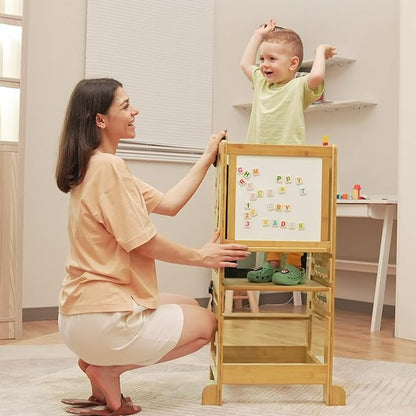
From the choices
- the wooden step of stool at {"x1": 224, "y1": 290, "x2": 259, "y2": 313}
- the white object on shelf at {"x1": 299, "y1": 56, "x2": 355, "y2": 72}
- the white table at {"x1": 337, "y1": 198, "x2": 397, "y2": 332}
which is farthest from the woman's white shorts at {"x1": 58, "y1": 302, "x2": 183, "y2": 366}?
the white object on shelf at {"x1": 299, "y1": 56, "x2": 355, "y2": 72}

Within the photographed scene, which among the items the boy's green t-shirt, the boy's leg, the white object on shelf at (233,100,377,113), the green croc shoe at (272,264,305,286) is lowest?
the green croc shoe at (272,264,305,286)

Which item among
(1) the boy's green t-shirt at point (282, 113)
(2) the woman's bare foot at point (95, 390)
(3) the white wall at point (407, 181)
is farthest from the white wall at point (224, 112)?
(2) the woman's bare foot at point (95, 390)

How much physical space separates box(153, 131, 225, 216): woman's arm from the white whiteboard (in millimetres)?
149

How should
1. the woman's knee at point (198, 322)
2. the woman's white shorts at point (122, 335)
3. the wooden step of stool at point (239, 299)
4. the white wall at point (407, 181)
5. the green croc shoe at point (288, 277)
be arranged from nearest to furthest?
the woman's white shorts at point (122, 335), the woman's knee at point (198, 322), the green croc shoe at point (288, 277), the white wall at point (407, 181), the wooden step of stool at point (239, 299)

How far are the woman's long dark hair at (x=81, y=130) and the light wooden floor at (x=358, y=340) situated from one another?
A: 1617 millimetres

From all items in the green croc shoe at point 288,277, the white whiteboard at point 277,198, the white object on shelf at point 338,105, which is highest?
the white object on shelf at point 338,105

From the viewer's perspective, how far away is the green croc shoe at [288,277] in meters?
2.26

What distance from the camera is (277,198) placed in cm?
224

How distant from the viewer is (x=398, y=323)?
3.78 meters

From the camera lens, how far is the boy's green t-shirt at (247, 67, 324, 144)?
2555 millimetres

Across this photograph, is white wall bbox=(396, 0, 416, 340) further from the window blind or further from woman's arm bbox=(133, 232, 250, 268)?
woman's arm bbox=(133, 232, 250, 268)

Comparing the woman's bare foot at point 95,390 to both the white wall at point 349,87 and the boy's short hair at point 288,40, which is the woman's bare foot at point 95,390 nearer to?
the boy's short hair at point 288,40

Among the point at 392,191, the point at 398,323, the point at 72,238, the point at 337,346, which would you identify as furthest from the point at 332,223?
the point at 392,191

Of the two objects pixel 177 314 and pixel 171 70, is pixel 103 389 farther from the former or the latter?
pixel 171 70
